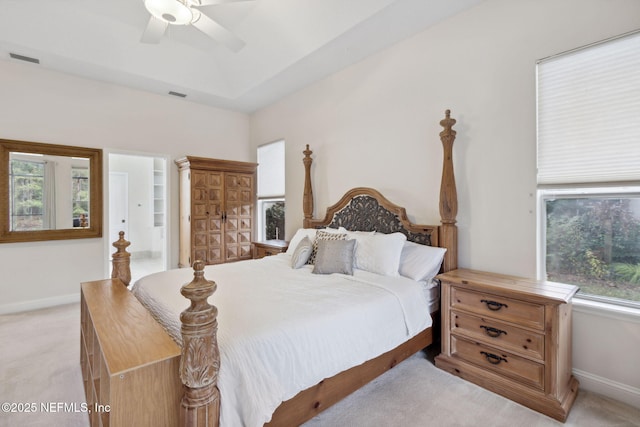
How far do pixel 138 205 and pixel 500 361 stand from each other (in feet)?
25.0

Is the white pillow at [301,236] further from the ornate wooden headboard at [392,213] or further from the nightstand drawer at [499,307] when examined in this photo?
the nightstand drawer at [499,307]

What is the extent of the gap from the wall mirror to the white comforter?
2.42 m

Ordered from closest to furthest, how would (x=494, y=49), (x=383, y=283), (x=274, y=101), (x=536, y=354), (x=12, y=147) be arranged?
(x=536, y=354), (x=383, y=283), (x=494, y=49), (x=12, y=147), (x=274, y=101)

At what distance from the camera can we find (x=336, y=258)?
2.62 metres

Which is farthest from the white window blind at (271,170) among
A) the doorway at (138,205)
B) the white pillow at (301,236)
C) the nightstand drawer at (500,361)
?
the nightstand drawer at (500,361)

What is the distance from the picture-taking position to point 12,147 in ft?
11.4

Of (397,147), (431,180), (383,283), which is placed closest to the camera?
(383,283)

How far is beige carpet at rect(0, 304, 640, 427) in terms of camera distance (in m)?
1.75

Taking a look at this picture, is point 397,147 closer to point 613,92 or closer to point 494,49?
point 494,49

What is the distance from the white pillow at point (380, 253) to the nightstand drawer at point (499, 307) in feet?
1.67

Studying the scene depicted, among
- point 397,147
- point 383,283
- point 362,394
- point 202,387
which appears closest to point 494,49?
point 397,147

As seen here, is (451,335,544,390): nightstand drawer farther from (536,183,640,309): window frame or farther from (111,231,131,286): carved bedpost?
(111,231,131,286): carved bedpost

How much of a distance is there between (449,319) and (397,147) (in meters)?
1.79

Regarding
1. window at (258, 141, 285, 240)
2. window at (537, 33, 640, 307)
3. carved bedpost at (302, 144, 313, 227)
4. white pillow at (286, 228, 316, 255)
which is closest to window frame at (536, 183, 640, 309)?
window at (537, 33, 640, 307)
